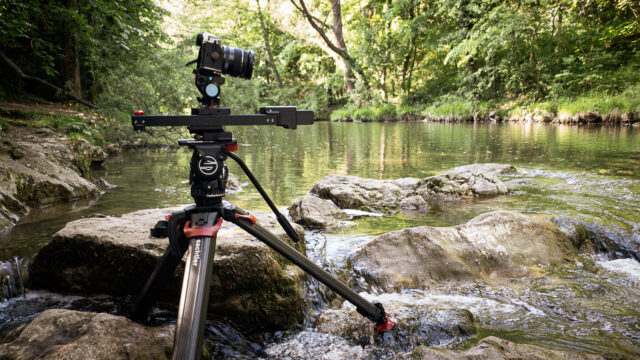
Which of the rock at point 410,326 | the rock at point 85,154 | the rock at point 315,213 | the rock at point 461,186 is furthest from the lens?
the rock at point 85,154

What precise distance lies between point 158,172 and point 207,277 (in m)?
7.41

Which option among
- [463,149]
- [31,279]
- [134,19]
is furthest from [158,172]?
[463,149]

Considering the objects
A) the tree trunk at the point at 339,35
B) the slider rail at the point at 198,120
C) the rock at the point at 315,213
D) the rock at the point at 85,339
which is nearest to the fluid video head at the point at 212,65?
the slider rail at the point at 198,120

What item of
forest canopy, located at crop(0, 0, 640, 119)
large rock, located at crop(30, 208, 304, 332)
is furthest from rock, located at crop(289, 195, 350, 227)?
forest canopy, located at crop(0, 0, 640, 119)

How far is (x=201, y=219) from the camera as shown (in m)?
1.55

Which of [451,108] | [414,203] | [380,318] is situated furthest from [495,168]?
[451,108]

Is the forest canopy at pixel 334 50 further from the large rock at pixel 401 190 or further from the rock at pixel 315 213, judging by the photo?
the large rock at pixel 401 190

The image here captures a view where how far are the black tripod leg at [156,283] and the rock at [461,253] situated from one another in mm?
1916

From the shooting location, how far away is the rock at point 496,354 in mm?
1846

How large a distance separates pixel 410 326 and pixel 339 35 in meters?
26.5

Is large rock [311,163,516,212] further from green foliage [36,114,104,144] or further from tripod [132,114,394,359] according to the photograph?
green foliage [36,114,104,144]

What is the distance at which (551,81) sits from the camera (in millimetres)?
19562

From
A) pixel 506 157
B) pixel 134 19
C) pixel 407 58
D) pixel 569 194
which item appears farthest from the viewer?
pixel 407 58

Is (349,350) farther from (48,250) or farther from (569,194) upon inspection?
(569,194)
